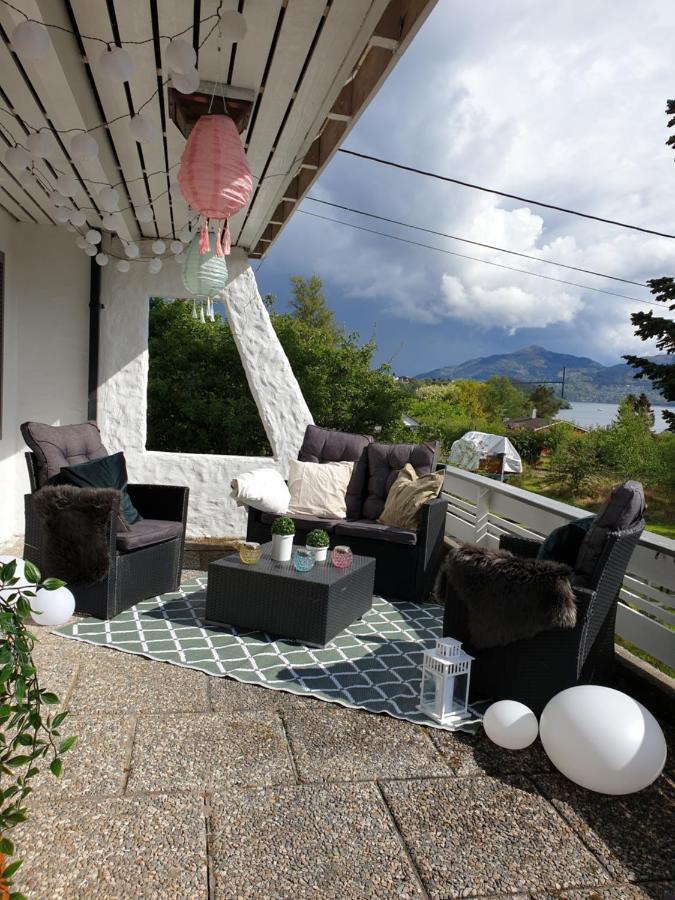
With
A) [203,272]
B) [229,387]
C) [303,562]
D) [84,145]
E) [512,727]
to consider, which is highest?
[84,145]

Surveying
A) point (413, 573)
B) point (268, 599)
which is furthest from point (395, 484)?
point (268, 599)

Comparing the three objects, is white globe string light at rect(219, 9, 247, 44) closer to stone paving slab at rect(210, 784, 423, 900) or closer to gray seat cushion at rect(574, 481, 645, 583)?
gray seat cushion at rect(574, 481, 645, 583)

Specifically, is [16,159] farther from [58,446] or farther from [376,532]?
[376,532]

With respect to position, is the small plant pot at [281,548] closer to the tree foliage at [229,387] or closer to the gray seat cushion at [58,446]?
the gray seat cushion at [58,446]

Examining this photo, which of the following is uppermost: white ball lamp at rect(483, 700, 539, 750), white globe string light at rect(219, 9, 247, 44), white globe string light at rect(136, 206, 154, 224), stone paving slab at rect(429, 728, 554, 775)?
white globe string light at rect(219, 9, 247, 44)

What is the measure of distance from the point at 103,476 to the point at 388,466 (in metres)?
1.94

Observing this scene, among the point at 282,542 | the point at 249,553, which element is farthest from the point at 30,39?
the point at 282,542

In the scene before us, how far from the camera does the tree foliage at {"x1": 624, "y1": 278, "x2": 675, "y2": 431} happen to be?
6949 millimetres

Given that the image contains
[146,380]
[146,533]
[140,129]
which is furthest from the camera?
[146,380]

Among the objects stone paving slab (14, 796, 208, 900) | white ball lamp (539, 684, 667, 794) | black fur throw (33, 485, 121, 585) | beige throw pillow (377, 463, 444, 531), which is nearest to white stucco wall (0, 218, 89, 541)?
black fur throw (33, 485, 121, 585)

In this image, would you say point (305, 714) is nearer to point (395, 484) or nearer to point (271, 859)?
point (271, 859)

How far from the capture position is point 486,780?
2139 millimetres

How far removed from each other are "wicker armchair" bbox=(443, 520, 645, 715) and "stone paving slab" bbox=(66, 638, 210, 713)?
1.17 m

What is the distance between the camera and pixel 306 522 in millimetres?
4238
